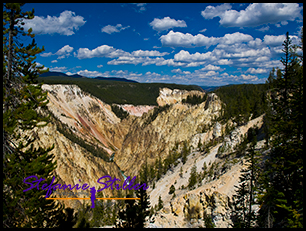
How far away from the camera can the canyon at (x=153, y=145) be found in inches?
696

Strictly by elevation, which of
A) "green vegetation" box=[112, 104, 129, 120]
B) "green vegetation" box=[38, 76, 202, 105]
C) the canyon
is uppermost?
"green vegetation" box=[38, 76, 202, 105]

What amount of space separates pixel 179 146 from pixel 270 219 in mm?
47519

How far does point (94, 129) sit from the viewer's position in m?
89.8

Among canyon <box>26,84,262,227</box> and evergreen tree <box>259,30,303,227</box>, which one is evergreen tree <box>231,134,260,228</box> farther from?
canyon <box>26,84,262,227</box>

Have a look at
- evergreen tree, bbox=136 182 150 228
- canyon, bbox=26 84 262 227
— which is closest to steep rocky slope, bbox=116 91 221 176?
canyon, bbox=26 84 262 227

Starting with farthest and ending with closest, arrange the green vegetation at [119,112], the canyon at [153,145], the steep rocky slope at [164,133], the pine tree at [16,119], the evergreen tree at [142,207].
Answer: the green vegetation at [119,112], the steep rocky slope at [164,133], the canyon at [153,145], the evergreen tree at [142,207], the pine tree at [16,119]

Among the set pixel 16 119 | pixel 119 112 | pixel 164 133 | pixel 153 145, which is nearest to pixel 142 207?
pixel 16 119

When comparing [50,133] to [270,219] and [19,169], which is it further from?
[270,219]

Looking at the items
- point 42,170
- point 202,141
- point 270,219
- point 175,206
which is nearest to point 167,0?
point 42,170

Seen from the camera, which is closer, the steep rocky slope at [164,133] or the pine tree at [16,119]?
the pine tree at [16,119]

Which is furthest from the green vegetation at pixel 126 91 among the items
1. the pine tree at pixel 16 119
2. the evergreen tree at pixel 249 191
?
the pine tree at pixel 16 119

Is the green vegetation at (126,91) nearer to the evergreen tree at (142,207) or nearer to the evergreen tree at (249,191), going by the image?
the evergreen tree at (142,207)

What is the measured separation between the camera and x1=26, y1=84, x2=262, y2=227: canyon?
17.7 meters

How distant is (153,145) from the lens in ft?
212
